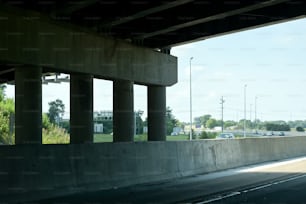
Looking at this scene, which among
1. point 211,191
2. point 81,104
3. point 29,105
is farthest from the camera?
point 81,104

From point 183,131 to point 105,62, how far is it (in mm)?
63565

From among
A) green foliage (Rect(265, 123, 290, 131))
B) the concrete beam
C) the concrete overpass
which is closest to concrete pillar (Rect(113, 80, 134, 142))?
the concrete overpass

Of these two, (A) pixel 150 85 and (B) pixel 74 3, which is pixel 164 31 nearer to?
(A) pixel 150 85

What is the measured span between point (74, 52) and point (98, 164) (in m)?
3.90

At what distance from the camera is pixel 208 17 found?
58.5 ft

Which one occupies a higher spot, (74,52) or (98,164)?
(74,52)

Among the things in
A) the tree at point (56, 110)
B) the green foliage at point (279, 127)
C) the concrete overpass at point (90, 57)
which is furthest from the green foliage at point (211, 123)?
the concrete overpass at point (90, 57)

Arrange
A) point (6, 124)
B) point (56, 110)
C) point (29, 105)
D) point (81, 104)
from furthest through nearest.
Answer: point (56, 110), point (6, 124), point (81, 104), point (29, 105)

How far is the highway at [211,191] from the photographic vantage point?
1284 centimetres

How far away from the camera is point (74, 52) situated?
1736 cm

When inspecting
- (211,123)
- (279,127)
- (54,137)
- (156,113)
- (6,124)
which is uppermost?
(211,123)

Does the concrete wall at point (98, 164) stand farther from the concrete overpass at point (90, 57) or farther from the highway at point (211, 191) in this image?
the highway at point (211, 191)

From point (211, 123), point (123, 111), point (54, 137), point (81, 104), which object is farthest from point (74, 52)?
point (211, 123)

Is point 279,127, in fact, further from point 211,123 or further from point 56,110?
point 56,110
